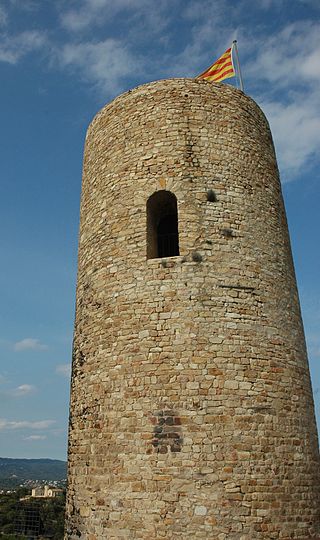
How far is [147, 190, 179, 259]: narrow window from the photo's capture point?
8820mm

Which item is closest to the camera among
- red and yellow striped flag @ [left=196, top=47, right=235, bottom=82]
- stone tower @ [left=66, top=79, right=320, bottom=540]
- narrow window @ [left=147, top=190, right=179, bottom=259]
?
stone tower @ [left=66, top=79, right=320, bottom=540]

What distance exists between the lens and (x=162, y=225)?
9.72 metres

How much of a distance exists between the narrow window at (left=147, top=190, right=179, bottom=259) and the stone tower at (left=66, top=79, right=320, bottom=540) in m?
0.05

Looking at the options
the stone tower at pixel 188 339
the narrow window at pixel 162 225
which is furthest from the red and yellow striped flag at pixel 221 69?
the narrow window at pixel 162 225

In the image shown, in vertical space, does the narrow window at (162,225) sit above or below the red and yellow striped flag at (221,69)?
below

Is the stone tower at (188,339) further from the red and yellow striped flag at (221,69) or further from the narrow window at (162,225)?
the red and yellow striped flag at (221,69)

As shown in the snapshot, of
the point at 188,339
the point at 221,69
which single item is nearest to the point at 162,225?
the point at 188,339

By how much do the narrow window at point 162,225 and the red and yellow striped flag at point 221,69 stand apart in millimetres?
3913

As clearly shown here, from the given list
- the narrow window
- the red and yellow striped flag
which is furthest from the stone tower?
the red and yellow striped flag

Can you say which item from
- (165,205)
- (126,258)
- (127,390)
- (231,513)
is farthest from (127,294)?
(231,513)

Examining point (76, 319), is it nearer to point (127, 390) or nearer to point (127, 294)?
point (127, 294)

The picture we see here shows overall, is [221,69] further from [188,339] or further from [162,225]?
[188,339]

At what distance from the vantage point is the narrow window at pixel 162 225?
882 cm

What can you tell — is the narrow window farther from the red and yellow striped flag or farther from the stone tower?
the red and yellow striped flag
